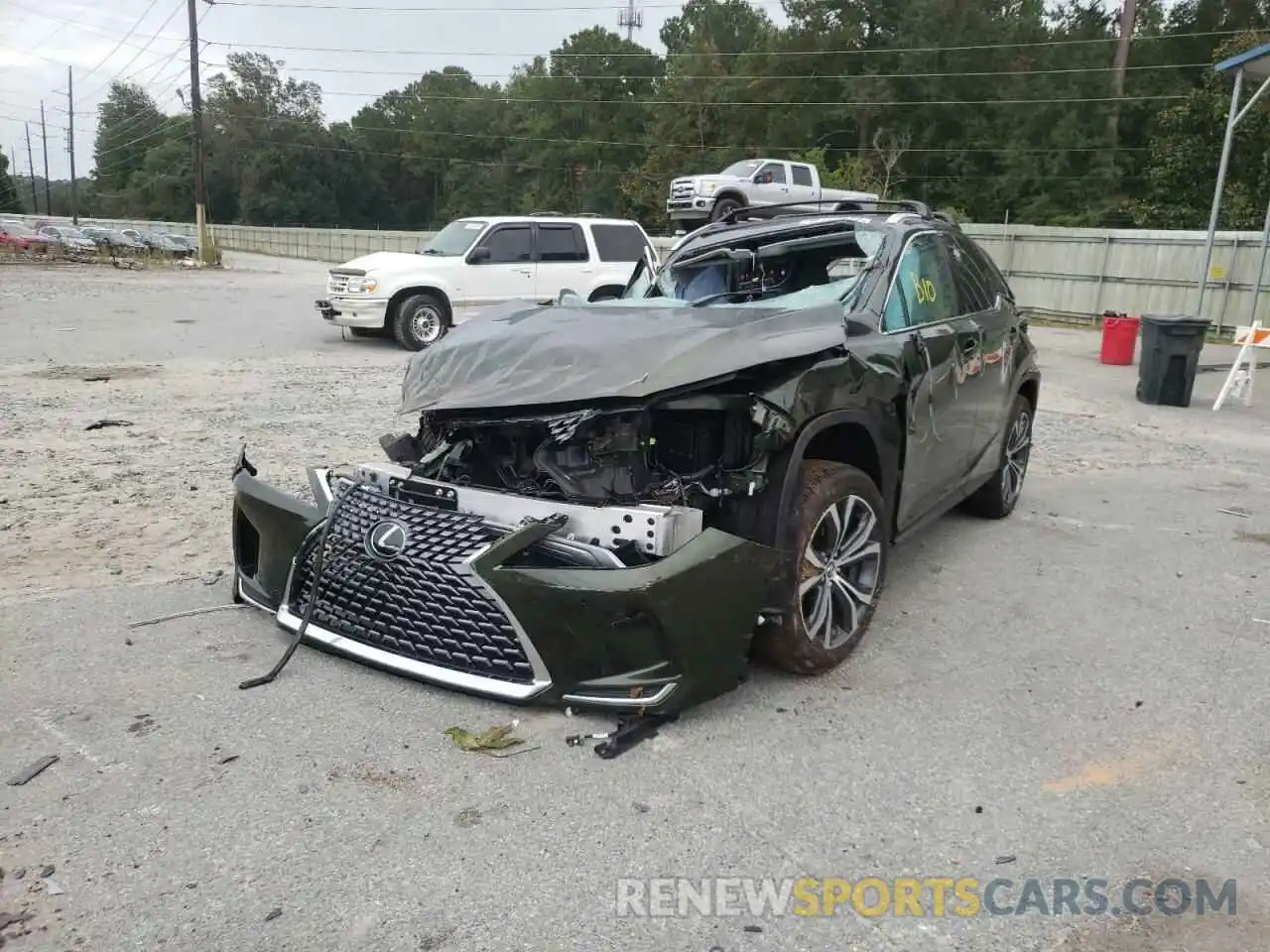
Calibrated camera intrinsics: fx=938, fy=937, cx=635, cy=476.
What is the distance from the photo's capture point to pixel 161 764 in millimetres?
3051

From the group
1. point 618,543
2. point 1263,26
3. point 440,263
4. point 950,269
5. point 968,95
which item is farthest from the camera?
point 968,95

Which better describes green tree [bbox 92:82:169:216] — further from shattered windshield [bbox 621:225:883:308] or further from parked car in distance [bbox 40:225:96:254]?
shattered windshield [bbox 621:225:883:308]

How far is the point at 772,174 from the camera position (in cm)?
2483

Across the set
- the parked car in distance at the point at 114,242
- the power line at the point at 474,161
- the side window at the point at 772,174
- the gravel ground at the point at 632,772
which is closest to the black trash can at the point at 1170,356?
the gravel ground at the point at 632,772

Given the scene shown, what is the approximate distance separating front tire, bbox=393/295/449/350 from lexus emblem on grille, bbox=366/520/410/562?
1067 cm

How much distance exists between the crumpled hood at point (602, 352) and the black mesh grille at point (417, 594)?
0.49 metres

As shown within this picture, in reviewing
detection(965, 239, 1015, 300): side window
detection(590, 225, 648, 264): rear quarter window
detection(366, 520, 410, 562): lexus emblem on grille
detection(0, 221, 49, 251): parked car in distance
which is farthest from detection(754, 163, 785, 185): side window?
detection(0, 221, 49, 251): parked car in distance

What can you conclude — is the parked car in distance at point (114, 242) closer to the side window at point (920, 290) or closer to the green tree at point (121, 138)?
the side window at point (920, 290)

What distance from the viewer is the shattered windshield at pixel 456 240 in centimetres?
1438

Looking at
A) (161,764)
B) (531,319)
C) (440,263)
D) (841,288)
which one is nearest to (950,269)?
(841,288)

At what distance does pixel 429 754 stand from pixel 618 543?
950 millimetres

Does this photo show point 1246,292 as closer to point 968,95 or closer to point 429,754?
point 429,754

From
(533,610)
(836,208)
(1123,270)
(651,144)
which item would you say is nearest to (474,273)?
(836,208)

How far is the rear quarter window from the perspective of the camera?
48.6 ft
